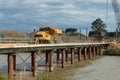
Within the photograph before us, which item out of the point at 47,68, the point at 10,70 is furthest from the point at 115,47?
the point at 10,70

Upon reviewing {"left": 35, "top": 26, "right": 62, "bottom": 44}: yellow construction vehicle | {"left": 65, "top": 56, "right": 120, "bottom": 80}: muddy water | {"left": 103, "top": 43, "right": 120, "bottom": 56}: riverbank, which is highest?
{"left": 35, "top": 26, "right": 62, "bottom": 44}: yellow construction vehicle

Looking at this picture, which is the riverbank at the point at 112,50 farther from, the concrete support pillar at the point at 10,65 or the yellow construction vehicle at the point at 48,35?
the concrete support pillar at the point at 10,65

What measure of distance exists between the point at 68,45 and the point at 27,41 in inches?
605

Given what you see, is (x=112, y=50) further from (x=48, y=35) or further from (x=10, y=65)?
(x=10, y=65)

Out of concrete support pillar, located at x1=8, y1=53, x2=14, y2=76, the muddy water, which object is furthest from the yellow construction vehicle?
concrete support pillar, located at x1=8, y1=53, x2=14, y2=76

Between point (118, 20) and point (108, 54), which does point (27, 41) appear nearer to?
point (108, 54)

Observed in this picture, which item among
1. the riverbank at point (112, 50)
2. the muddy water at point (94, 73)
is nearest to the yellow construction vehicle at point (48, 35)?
the muddy water at point (94, 73)

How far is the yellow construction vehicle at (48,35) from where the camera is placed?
65094 millimetres

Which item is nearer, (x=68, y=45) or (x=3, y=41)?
(x=3, y=41)

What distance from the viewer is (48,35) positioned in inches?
2657

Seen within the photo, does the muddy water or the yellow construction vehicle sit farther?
the yellow construction vehicle

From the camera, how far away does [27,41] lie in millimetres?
51875

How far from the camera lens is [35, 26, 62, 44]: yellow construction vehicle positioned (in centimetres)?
6509

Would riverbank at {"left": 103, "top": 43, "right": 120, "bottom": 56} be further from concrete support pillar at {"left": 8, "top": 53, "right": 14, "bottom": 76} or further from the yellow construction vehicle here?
concrete support pillar at {"left": 8, "top": 53, "right": 14, "bottom": 76}
